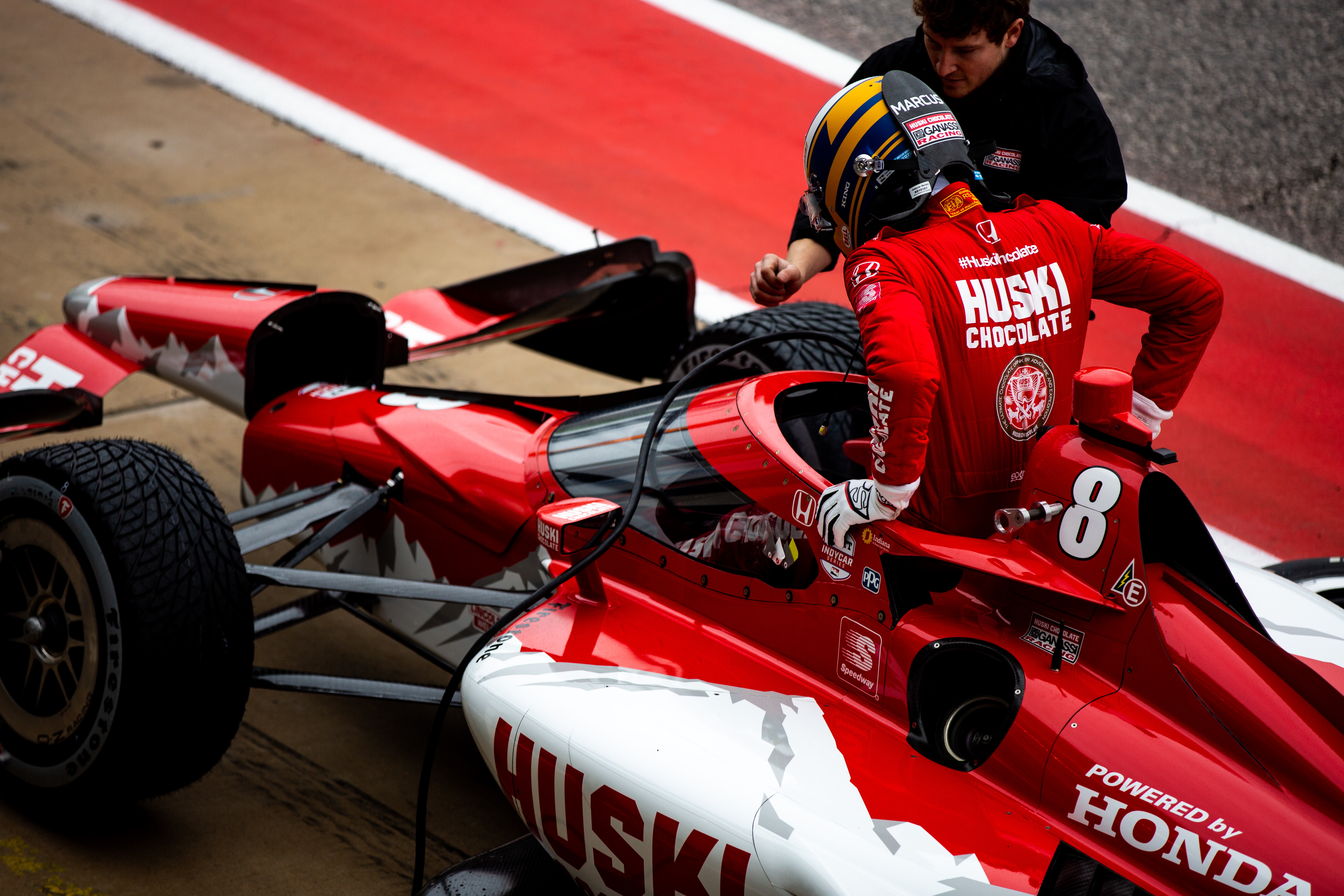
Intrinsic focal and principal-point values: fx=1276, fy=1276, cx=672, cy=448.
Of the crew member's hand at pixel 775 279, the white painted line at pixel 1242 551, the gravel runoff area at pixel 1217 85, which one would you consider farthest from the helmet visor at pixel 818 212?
the gravel runoff area at pixel 1217 85

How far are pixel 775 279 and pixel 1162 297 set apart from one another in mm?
938

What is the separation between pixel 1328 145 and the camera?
859 cm

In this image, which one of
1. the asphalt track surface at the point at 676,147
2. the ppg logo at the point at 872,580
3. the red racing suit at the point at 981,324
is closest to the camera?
the red racing suit at the point at 981,324

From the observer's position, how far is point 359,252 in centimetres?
675

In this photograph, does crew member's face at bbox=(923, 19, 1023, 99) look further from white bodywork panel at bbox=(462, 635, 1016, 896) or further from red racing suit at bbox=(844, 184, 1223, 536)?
white bodywork panel at bbox=(462, 635, 1016, 896)

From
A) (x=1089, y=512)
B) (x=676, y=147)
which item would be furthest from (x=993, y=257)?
(x=676, y=147)

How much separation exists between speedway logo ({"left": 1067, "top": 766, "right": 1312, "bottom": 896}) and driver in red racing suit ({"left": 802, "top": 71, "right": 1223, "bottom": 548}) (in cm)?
67

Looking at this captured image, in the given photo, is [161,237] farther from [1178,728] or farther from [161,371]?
[1178,728]

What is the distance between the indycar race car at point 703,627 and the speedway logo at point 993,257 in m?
0.33

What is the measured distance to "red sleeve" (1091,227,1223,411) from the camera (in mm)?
2932

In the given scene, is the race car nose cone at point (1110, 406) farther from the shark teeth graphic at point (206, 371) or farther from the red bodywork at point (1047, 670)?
the shark teeth graphic at point (206, 371)

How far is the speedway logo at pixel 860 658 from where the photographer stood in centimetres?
275

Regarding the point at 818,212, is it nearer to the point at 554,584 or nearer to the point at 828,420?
the point at 828,420

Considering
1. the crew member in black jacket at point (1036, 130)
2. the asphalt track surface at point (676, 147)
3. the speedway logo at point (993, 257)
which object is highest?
the crew member in black jacket at point (1036, 130)
